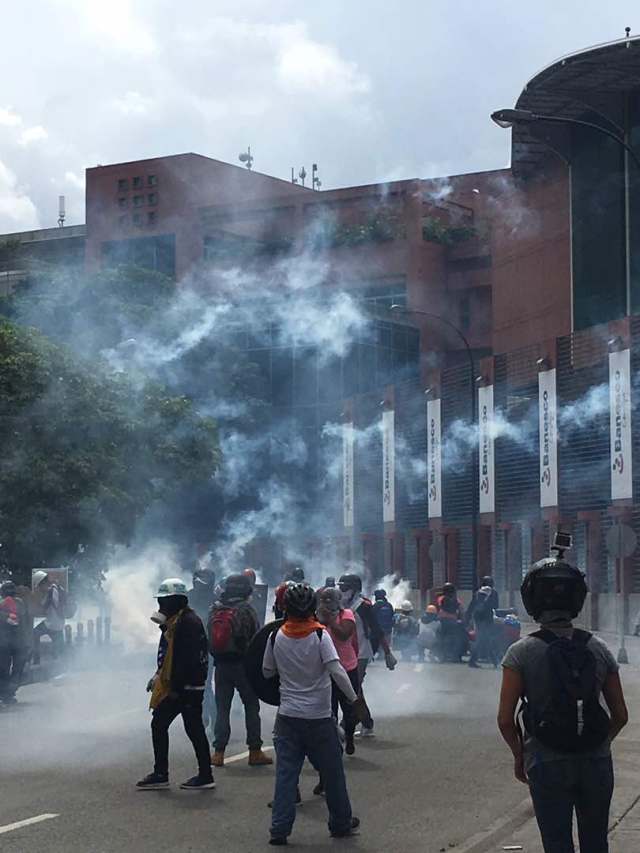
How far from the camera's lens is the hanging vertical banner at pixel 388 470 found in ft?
188

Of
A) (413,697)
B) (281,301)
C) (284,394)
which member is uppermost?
(281,301)

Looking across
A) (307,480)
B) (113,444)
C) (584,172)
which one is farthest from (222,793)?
(307,480)

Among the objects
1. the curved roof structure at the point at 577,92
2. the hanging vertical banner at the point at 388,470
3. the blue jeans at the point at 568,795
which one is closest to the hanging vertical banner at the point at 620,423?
the curved roof structure at the point at 577,92

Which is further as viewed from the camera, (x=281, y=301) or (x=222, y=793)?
(x=281, y=301)

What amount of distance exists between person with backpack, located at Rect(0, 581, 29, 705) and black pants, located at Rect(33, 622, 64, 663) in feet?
16.8

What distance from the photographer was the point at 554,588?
19.6ft

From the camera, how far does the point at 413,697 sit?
20.5 m

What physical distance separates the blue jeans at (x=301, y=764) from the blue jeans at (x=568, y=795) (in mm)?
3331

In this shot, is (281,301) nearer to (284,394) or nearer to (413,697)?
(284,394)

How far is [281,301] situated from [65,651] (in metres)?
46.5

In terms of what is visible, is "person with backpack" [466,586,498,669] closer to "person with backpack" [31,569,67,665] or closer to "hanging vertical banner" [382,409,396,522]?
"person with backpack" [31,569,67,665]

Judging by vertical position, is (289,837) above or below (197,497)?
below

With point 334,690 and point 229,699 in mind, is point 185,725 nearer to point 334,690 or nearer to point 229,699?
point 334,690

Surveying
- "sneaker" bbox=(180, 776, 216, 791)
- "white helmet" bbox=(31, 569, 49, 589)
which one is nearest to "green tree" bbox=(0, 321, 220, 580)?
"white helmet" bbox=(31, 569, 49, 589)
